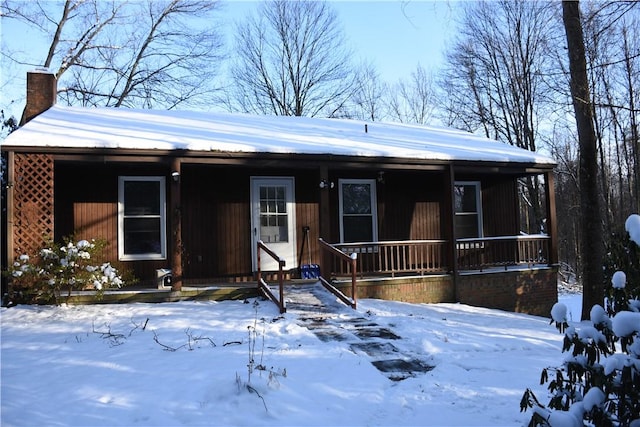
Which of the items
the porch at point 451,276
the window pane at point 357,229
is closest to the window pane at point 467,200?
the porch at point 451,276

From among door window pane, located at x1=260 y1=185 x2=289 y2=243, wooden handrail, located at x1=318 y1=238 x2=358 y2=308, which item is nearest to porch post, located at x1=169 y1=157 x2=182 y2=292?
door window pane, located at x1=260 y1=185 x2=289 y2=243

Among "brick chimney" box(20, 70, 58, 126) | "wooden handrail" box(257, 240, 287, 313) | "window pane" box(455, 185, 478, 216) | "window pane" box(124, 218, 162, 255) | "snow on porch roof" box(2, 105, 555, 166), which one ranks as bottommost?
"wooden handrail" box(257, 240, 287, 313)

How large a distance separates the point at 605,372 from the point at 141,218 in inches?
367

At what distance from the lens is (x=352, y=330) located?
685 centimetres

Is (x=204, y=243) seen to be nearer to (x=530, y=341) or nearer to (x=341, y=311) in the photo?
(x=341, y=311)

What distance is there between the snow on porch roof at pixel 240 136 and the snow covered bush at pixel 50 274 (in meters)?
1.92

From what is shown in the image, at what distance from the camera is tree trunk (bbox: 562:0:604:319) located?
831cm

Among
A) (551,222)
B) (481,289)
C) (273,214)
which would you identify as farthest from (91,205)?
(551,222)

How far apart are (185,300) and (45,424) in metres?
4.97

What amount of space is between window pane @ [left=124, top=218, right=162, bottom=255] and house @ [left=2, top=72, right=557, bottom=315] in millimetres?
23

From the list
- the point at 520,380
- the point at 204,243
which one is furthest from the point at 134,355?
the point at 204,243

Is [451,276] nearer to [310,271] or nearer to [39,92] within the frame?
[310,271]

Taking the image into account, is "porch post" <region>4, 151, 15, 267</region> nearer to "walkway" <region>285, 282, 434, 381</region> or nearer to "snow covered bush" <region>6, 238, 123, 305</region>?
"snow covered bush" <region>6, 238, 123, 305</region>

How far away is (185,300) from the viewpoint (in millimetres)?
8789
